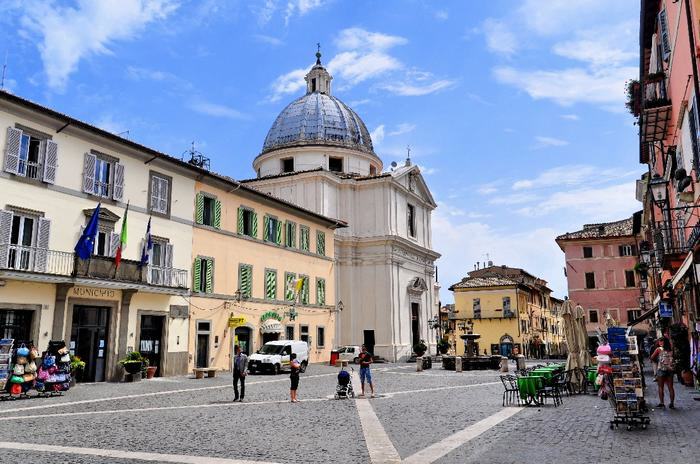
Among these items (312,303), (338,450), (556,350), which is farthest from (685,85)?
(556,350)

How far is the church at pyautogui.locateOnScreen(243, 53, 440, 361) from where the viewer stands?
154 ft

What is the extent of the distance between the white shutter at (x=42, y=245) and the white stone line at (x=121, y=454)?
12.1 m

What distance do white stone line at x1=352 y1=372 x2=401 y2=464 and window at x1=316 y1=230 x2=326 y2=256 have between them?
24857 millimetres

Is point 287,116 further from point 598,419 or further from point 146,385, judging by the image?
point 598,419

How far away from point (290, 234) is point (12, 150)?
17798 mm

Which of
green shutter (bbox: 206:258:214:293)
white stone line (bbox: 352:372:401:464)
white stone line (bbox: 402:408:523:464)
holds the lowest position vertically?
white stone line (bbox: 352:372:401:464)

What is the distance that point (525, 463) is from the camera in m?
7.87

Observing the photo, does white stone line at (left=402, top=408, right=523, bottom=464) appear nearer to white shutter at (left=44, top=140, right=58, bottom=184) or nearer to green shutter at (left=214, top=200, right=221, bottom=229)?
white shutter at (left=44, top=140, right=58, bottom=184)

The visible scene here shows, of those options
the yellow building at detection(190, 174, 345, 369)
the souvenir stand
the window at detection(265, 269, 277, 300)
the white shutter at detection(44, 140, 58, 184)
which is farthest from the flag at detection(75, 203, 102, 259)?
the souvenir stand

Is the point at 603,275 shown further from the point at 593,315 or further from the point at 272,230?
the point at 272,230

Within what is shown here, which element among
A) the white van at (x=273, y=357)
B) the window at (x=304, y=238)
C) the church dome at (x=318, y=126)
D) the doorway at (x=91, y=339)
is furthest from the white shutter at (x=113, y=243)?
the church dome at (x=318, y=126)

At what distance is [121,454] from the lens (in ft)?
29.1

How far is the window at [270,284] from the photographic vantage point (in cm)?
3350

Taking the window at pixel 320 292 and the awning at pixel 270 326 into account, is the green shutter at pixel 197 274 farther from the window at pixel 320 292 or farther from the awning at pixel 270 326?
the window at pixel 320 292
